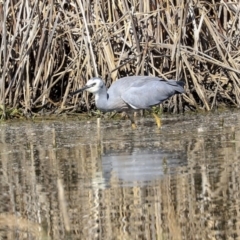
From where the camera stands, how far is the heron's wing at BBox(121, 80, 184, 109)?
851 cm

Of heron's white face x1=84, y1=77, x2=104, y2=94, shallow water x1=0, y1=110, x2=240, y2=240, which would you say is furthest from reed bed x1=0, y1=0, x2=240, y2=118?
shallow water x1=0, y1=110, x2=240, y2=240

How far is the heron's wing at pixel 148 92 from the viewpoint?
27.9ft

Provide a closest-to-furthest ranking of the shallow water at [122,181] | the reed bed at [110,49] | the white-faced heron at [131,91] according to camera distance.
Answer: the shallow water at [122,181] < the white-faced heron at [131,91] < the reed bed at [110,49]

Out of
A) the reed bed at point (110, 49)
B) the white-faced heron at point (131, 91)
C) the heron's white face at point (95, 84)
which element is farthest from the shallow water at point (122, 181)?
the reed bed at point (110, 49)

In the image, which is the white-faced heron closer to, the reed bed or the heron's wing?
the heron's wing

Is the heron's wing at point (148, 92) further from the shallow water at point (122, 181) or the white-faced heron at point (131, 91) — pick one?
the shallow water at point (122, 181)

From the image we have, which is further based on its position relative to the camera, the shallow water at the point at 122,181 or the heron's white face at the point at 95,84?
the heron's white face at the point at 95,84

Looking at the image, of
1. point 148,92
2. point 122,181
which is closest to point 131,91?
point 148,92

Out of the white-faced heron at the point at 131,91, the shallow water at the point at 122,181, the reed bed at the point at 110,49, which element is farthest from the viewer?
the reed bed at the point at 110,49

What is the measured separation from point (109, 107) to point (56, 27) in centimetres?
129

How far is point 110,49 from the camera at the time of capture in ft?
30.3

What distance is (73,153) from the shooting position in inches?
268

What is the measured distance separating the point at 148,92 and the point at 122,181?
3294 millimetres

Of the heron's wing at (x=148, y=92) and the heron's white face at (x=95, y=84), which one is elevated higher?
the heron's white face at (x=95, y=84)
